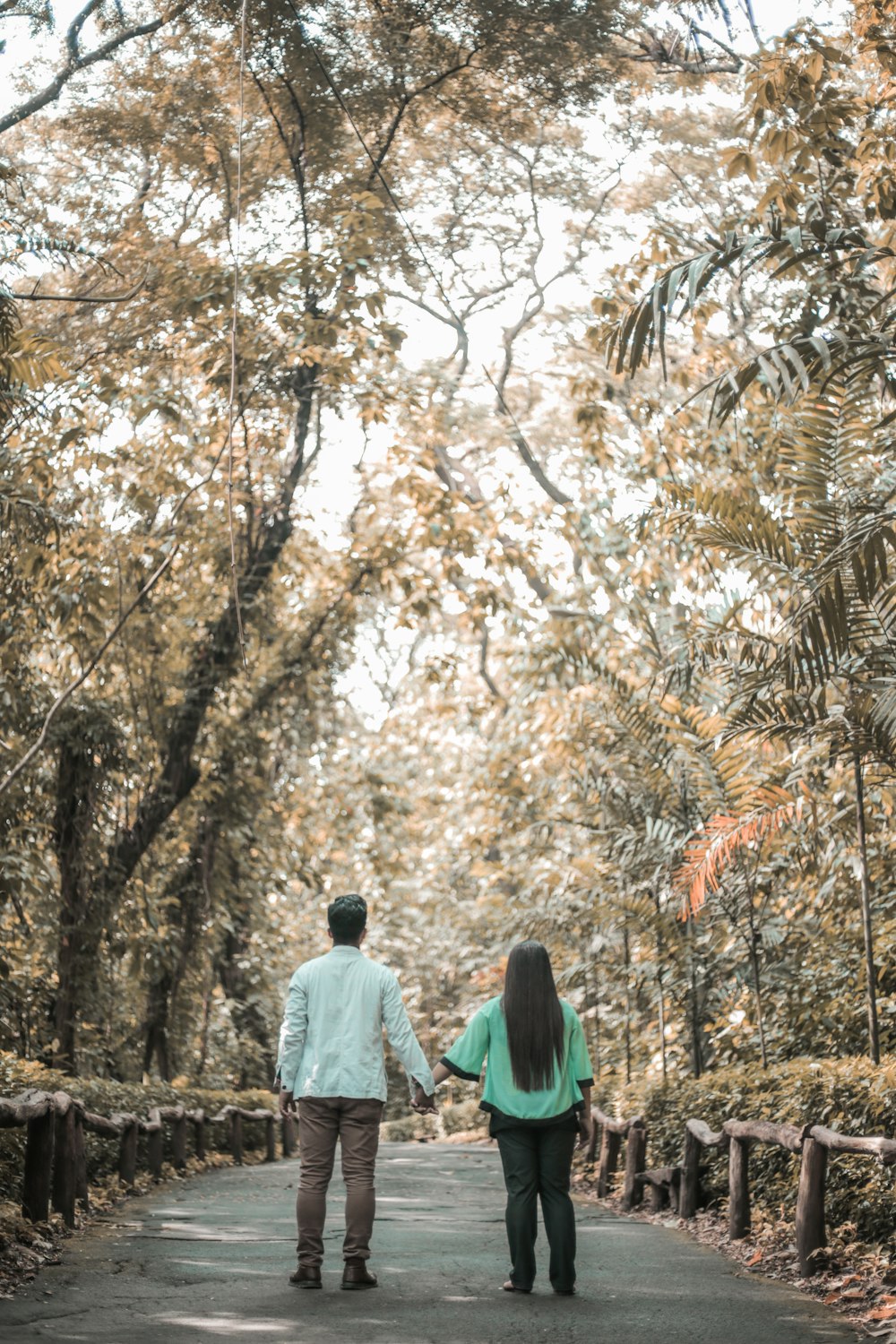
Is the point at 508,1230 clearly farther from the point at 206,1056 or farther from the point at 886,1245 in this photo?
the point at 206,1056

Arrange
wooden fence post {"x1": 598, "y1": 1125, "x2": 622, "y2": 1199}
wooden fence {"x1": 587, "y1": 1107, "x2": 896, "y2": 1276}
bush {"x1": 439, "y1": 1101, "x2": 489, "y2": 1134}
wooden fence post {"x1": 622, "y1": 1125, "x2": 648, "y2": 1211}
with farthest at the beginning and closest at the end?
1. bush {"x1": 439, "y1": 1101, "x2": 489, "y2": 1134}
2. wooden fence post {"x1": 598, "y1": 1125, "x2": 622, "y2": 1199}
3. wooden fence post {"x1": 622, "y1": 1125, "x2": 648, "y2": 1211}
4. wooden fence {"x1": 587, "y1": 1107, "x2": 896, "y2": 1276}

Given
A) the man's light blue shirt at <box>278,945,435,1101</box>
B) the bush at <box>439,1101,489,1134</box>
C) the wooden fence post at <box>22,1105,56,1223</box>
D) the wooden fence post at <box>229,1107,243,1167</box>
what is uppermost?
the man's light blue shirt at <box>278,945,435,1101</box>

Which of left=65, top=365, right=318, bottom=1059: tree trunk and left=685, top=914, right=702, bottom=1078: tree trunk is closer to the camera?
left=685, top=914, right=702, bottom=1078: tree trunk

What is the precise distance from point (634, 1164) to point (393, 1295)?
16.9 ft

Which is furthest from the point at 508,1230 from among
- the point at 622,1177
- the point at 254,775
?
the point at 254,775

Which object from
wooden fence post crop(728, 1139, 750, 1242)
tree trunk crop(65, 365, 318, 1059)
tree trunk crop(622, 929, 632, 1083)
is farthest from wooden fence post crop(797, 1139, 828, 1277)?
tree trunk crop(65, 365, 318, 1059)

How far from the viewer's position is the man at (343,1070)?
6.30 meters

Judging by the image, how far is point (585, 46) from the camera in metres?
13.2

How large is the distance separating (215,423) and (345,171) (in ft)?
9.73

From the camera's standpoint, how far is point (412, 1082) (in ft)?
21.5

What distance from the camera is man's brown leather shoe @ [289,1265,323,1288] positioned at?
6.13m

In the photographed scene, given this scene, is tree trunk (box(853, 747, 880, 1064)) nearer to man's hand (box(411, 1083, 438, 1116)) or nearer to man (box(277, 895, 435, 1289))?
man's hand (box(411, 1083, 438, 1116))

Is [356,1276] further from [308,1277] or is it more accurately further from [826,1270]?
[826,1270]

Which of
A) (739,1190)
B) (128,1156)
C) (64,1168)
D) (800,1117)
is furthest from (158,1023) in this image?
(800,1117)
